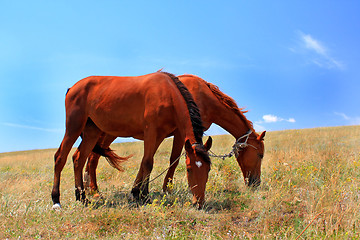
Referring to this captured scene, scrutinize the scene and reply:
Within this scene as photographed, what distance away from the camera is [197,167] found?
5203 millimetres

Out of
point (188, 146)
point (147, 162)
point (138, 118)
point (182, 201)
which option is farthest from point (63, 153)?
point (188, 146)

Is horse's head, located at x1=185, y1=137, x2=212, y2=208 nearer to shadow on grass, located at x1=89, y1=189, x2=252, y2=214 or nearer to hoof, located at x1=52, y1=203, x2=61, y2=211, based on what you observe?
shadow on grass, located at x1=89, y1=189, x2=252, y2=214

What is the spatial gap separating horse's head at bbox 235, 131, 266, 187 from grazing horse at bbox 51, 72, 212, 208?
2196 millimetres

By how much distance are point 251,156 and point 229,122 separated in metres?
1.09

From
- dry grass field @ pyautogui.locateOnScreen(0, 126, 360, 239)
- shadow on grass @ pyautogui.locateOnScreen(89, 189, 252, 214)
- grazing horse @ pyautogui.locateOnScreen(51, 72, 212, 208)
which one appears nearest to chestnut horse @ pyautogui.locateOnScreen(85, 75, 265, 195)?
dry grass field @ pyautogui.locateOnScreen(0, 126, 360, 239)

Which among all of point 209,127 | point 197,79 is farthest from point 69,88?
point 209,127

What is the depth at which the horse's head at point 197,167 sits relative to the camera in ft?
17.0

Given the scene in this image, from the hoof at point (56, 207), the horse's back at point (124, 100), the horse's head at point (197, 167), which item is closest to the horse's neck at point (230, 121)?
the horse's back at point (124, 100)

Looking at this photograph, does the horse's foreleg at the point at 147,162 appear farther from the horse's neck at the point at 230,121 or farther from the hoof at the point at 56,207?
the horse's neck at the point at 230,121

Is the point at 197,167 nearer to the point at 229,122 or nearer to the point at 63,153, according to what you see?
the point at 229,122

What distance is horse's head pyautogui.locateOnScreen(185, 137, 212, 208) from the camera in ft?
17.0

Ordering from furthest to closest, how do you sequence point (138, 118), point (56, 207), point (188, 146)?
point (138, 118)
point (56, 207)
point (188, 146)

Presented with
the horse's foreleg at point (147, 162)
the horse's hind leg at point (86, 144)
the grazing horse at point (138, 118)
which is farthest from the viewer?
the horse's hind leg at point (86, 144)

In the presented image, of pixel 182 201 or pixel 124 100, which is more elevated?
pixel 124 100
